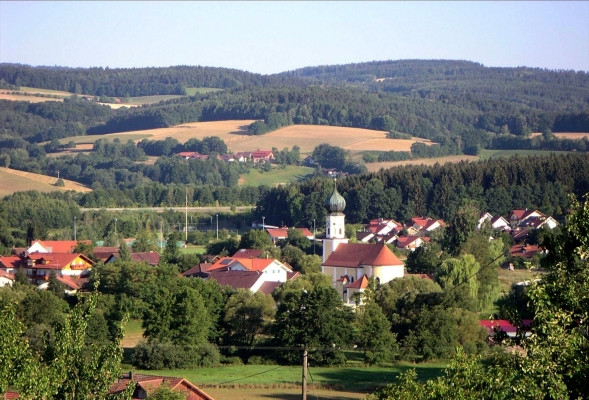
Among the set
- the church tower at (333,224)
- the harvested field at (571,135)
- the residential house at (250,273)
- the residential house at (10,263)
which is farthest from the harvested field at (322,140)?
the residential house at (250,273)

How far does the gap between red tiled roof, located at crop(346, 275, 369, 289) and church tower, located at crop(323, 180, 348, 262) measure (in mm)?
4624

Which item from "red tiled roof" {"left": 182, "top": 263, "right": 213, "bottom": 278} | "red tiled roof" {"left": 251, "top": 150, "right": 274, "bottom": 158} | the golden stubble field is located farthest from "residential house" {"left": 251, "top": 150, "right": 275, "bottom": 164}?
"red tiled roof" {"left": 182, "top": 263, "right": 213, "bottom": 278}

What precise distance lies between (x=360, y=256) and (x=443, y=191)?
133 ft

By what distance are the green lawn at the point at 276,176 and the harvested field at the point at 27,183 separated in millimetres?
19203

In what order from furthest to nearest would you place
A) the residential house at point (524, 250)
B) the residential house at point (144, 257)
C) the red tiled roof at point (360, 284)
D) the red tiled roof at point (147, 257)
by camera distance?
1. the residential house at point (524, 250)
2. the red tiled roof at point (147, 257)
3. the residential house at point (144, 257)
4. the red tiled roof at point (360, 284)

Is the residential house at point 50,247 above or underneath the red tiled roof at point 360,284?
underneath

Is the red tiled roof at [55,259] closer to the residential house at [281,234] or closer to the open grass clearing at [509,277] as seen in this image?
the residential house at [281,234]

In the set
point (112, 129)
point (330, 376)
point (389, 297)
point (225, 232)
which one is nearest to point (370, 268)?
point (389, 297)

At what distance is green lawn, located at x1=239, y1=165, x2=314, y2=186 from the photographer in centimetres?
13550

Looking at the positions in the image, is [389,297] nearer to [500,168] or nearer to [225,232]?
[225,232]

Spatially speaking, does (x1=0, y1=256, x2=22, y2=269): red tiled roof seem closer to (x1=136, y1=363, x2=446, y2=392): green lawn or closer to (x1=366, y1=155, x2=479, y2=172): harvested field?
(x1=136, y1=363, x2=446, y2=392): green lawn

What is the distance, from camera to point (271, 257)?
69.0 metres

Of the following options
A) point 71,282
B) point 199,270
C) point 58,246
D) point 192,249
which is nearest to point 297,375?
point 71,282

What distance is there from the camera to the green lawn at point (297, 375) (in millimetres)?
37688
